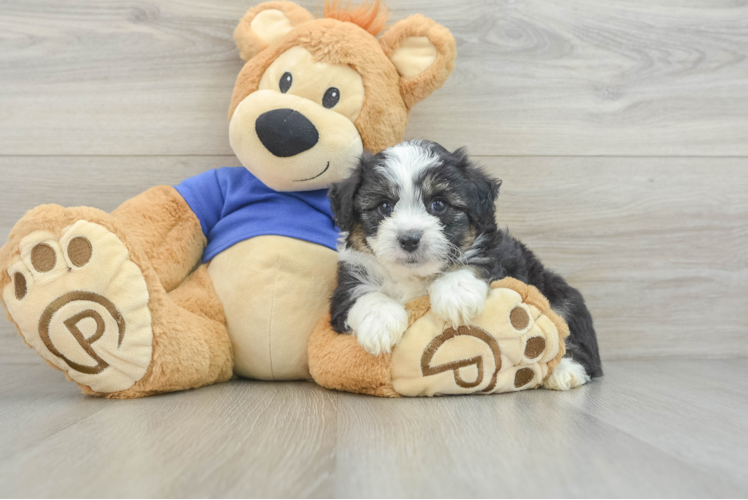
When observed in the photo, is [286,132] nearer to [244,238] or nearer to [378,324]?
[244,238]

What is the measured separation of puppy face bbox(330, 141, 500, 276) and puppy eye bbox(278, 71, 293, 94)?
1.40ft

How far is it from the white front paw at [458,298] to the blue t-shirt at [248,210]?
1.91 ft

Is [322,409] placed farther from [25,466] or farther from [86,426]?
[25,466]

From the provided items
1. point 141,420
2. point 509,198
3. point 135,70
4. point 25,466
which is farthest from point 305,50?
point 25,466

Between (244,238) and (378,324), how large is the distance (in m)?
0.69

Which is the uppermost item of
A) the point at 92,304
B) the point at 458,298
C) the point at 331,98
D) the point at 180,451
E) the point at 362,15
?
the point at 362,15

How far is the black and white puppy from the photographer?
1.66m

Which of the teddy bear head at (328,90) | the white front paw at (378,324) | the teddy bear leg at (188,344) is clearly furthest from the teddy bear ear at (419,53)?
the teddy bear leg at (188,344)

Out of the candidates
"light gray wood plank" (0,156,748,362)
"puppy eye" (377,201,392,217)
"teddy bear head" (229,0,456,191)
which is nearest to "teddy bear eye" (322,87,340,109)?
"teddy bear head" (229,0,456,191)

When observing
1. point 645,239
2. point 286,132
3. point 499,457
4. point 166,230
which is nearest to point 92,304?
point 166,230

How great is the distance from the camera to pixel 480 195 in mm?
1780

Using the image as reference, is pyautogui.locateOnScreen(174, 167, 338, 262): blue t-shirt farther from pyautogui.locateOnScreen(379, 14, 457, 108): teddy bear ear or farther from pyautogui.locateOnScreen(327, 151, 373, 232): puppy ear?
pyautogui.locateOnScreen(379, 14, 457, 108): teddy bear ear

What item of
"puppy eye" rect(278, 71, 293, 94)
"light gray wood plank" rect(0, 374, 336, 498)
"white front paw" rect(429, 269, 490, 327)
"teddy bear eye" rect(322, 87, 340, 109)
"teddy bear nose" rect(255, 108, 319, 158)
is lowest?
"light gray wood plank" rect(0, 374, 336, 498)

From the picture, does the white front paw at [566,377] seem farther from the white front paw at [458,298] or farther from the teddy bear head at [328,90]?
the teddy bear head at [328,90]
